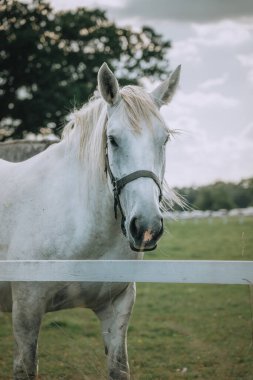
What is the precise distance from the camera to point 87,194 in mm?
3760

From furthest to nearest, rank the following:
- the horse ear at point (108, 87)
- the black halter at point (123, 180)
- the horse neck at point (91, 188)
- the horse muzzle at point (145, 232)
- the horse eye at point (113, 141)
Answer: the horse neck at point (91, 188) → the horse ear at point (108, 87) → the horse eye at point (113, 141) → the black halter at point (123, 180) → the horse muzzle at point (145, 232)

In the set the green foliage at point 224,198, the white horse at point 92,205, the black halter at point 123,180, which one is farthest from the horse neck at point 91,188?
the green foliage at point 224,198

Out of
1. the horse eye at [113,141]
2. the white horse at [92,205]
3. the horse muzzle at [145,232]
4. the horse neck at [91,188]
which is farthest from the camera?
the horse neck at [91,188]

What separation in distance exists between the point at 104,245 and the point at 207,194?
79.1m

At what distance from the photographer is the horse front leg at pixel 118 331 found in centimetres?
386

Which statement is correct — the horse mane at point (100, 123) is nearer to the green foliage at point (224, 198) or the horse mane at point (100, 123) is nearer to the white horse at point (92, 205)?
the white horse at point (92, 205)

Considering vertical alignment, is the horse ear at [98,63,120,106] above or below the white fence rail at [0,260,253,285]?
above

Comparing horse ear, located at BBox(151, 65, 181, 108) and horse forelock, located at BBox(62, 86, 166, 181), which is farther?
horse ear, located at BBox(151, 65, 181, 108)

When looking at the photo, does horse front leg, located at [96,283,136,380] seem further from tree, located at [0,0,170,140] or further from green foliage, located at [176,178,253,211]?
green foliage, located at [176,178,253,211]

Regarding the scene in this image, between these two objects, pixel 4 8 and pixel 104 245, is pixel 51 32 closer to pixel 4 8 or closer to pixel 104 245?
pixel 4 8

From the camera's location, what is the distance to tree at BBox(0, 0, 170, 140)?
17766 mm

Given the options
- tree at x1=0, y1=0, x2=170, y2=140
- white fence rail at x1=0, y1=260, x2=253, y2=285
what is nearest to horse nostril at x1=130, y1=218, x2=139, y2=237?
white fence rail at x1=0, y1=260, x2=253, y2=285

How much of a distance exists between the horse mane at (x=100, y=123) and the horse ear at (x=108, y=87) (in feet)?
0.21

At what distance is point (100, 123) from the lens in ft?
12.2
